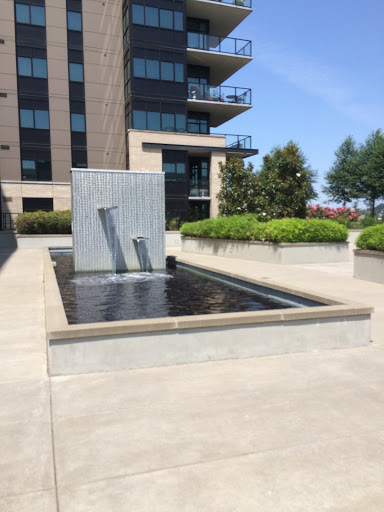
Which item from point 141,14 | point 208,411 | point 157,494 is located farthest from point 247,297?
point 141,14

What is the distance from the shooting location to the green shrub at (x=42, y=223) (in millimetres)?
28797

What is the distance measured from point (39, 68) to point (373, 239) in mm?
32335

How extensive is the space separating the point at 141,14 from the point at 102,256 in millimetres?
28715

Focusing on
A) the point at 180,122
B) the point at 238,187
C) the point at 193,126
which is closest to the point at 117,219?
the point at 238,187

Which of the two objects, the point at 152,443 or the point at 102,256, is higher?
the point at 102,256

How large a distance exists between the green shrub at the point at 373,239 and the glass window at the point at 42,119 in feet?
98.2

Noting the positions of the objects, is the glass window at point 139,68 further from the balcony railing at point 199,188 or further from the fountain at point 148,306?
the fountain at point 148,306

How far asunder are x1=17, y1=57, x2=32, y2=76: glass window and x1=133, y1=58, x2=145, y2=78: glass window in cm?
849

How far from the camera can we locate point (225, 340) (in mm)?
5531

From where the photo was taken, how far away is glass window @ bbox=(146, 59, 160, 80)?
35.1 meters

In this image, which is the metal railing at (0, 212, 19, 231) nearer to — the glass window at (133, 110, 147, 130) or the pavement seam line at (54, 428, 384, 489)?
the glass window at (133, 110, 147, 130)

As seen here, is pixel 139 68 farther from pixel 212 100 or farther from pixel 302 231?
pixel 302 231

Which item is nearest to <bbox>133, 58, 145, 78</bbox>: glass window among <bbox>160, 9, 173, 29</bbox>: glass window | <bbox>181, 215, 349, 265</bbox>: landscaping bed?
<bbox>160, 9, 173, 29</bbox>: glass window

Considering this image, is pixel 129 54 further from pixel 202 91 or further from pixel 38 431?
pixel 38 431
